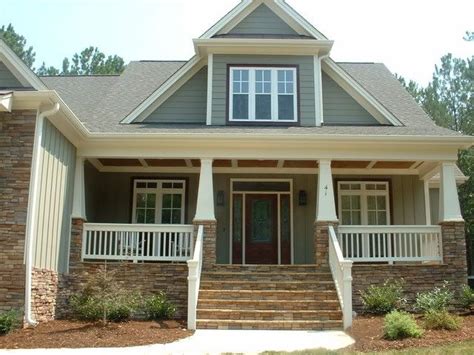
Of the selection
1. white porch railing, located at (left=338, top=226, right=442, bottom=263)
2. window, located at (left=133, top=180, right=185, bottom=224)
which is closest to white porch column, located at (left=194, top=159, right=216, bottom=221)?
window, located at (left=133, top=180, right=185, bottom=224)

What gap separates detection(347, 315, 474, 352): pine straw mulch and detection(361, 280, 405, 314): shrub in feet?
3.70

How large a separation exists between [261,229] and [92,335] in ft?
22.8

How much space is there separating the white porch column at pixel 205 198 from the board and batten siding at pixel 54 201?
9.35ft

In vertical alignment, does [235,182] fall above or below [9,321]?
above

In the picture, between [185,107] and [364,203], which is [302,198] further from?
[185,107]

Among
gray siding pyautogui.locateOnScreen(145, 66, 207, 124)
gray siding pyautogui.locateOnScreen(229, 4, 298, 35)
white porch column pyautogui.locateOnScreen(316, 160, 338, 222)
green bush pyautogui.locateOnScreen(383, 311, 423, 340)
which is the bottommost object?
green bush pyautogui.locateOnScreen(383, 311, 423, 340)

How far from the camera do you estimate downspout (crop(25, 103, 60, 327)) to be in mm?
10148

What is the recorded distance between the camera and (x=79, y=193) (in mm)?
13203

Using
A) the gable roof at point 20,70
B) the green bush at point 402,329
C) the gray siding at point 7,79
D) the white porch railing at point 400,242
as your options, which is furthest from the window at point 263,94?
the green bush at point 402,329

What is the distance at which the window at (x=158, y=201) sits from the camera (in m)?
15.7

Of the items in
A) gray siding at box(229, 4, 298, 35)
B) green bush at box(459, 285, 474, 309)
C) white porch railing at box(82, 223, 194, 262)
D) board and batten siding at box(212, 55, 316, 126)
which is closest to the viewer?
green bush at box(459, 285, 474, 309)

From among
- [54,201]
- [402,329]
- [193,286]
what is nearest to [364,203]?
[193,286]

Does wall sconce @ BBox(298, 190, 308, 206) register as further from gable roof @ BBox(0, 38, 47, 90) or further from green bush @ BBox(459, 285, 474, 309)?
A: gable roof @ BBox(0, 38, 47, 90)

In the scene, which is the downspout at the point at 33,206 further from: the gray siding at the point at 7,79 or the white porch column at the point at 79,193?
the white porch column at the point at 79,193
